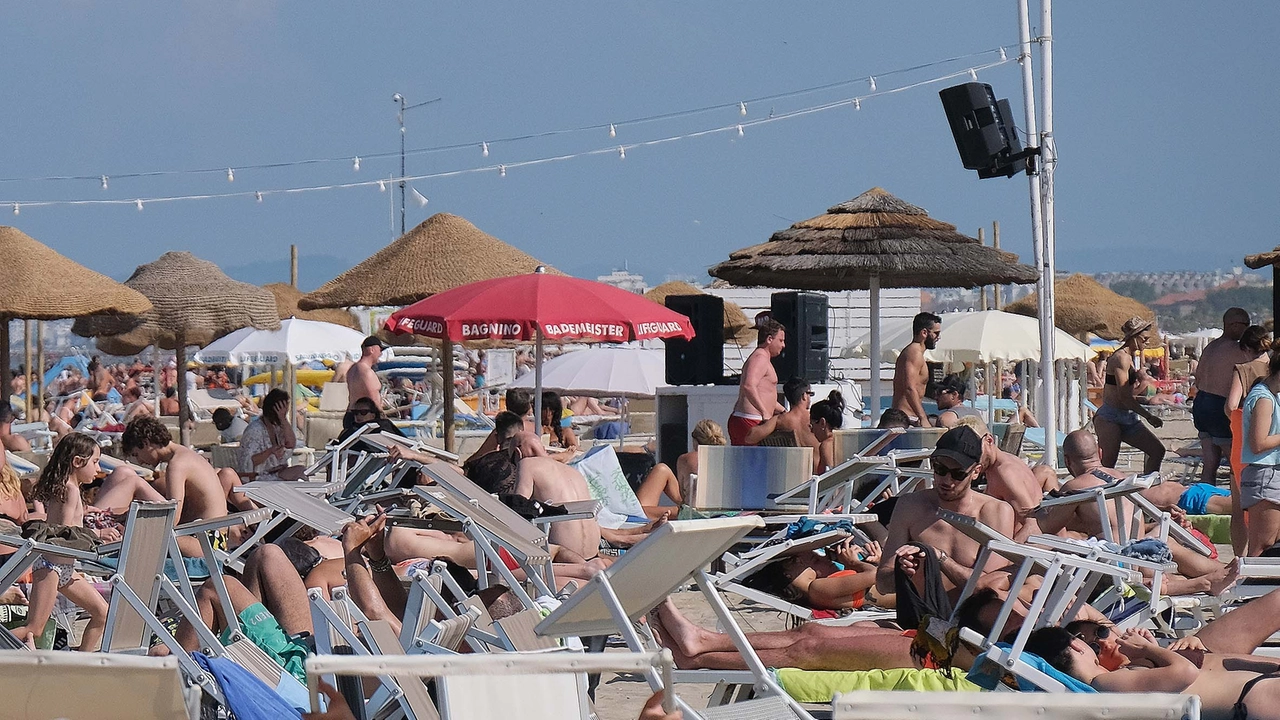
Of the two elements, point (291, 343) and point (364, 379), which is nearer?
point (364, 379)

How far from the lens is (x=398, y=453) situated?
7.45 m

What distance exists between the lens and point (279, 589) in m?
4.60

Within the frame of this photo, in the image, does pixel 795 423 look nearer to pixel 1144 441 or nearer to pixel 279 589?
pixel 1144 441

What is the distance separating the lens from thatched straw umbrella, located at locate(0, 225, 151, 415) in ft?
32.5

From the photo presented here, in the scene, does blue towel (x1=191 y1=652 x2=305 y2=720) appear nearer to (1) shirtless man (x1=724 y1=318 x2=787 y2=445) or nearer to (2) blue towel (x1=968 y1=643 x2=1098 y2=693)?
(2) blue towel (x1=968 y1=643 x2=1098 y2=693)

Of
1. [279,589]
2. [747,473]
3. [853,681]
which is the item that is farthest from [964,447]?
[747,473]

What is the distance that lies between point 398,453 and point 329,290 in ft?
13.4

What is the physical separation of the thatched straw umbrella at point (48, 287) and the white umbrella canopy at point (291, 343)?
18.6ft

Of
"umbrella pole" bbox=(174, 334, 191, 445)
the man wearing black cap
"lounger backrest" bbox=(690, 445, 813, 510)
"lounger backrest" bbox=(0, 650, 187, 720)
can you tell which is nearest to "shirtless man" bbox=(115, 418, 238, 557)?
"lounger backrest" bbox=(690, 445, 813, 510)

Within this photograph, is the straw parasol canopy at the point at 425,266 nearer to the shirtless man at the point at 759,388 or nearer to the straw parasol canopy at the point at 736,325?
the shirtless man at the point at 759,388

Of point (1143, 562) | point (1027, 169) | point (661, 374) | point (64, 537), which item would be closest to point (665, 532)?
point (1143, 562)

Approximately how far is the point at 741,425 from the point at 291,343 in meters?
8.67

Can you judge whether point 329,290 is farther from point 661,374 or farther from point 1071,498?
point 1071,498

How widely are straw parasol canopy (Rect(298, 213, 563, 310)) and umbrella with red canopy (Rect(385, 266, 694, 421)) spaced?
190cm
